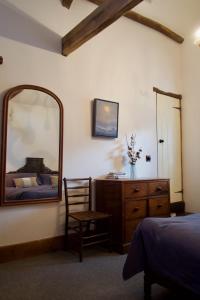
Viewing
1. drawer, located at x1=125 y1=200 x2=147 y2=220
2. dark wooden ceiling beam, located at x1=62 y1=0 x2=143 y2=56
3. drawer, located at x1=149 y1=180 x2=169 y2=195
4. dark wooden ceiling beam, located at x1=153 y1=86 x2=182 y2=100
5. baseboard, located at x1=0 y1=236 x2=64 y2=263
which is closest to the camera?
dark wooden ceiling beam, located at x1=62 y1=0 x2=143 y2=56

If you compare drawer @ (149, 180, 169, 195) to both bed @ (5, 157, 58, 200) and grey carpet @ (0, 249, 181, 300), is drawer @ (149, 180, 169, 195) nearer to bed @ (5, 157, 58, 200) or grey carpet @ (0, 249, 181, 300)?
grey carpet @ (0, 249, 181, 300)

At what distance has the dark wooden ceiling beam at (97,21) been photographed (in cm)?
230

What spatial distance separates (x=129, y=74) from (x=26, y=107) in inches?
70.6

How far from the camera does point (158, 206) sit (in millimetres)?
3311

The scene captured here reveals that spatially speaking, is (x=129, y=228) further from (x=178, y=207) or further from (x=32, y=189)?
Result: (x=178, y=207)

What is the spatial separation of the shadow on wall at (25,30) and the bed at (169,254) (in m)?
2.46

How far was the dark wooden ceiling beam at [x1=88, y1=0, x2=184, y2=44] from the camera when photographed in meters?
3.92

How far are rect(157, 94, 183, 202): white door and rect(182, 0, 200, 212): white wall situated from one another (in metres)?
0.12

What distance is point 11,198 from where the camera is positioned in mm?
2707

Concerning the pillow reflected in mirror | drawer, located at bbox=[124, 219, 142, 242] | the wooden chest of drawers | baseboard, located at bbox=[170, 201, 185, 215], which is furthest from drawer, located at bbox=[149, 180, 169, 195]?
the pillow reflected in mirror

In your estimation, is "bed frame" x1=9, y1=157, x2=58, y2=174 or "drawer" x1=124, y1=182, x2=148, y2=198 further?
"drawer" x1=124, y1=182, x2=148, y2=198

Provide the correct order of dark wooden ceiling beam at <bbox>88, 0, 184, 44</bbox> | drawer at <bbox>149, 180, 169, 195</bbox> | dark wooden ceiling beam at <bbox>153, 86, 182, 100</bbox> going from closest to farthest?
1. drawer at <bbox>149, 180, 169, 195</bbox>
2. dark wooden ceiling beam at <bbox>88, 0, 184, 44</bbox>
3. dark wooden ceiling beam at <bbox>153, 86, 182, 100</bbox>

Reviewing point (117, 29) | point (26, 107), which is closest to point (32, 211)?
point (26, 107)

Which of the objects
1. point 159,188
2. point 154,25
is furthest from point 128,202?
point 154,25
